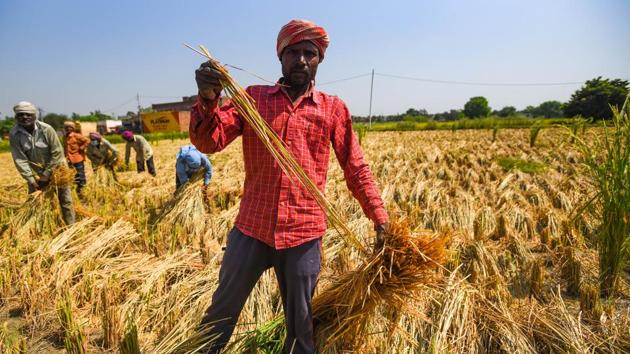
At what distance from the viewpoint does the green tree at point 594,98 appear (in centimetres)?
2266

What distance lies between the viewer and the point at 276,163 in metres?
1.34

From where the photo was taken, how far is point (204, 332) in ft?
4.59

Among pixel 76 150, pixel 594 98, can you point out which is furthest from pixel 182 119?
pixel 594 98

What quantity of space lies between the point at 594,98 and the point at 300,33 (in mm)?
33905

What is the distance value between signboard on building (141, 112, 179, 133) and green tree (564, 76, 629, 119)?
3524cm

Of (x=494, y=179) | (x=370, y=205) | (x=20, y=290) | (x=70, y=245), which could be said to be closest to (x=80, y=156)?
(x=70, y=245)

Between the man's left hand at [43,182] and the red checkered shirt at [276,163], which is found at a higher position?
the red checkered shirt at [276,163]

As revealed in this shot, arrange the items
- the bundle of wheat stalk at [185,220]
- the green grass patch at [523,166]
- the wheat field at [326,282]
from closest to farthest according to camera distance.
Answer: the wheat field at [326,282] → the bundle of wheat stalk at [185,220] → the green grass patch at [523,166]

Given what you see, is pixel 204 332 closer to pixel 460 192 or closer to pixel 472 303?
pixel 472 303

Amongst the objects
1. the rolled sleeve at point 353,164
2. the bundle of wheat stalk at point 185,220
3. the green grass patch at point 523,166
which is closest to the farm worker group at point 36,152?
the bundle of wheat stalk at point 185,220

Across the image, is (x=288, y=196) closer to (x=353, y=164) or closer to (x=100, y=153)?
(x=353, y=164)

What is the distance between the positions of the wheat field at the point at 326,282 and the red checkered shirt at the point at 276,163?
356 millimetres

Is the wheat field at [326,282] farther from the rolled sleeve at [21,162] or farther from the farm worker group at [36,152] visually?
the rolled sleeve at [21,162]

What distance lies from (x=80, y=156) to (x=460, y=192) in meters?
6.30
